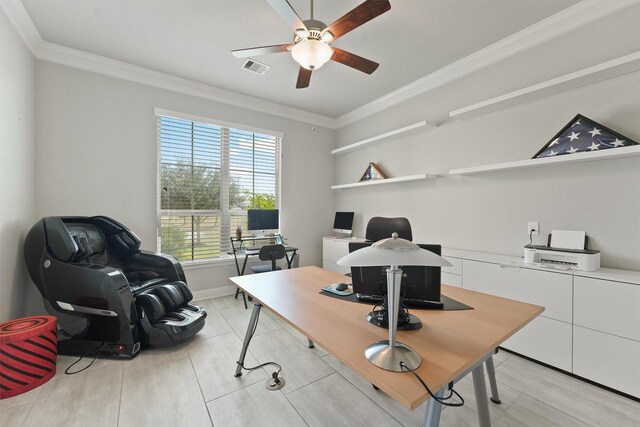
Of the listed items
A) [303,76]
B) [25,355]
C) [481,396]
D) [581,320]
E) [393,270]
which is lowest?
[25,355]

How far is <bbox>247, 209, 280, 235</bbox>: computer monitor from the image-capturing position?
389 cm

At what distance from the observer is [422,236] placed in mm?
3479

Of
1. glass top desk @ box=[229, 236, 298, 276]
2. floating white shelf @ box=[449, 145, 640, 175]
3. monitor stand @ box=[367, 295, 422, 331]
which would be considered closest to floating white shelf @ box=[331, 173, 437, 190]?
floating white shelf @ box=[449, 145, 640, 175]

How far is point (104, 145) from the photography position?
10.0 ft

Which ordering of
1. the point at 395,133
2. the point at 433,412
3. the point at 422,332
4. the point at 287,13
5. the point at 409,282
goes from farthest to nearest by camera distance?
the point at 395,133 < the point at 287,13 < the point at 409,282 < the point at 422,332 < the point at 433,412

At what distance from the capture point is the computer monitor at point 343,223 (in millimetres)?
4500

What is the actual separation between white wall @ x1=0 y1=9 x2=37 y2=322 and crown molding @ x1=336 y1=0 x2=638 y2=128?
3860 millimetres

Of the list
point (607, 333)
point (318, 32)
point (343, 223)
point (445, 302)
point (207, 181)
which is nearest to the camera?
point (445, 302)

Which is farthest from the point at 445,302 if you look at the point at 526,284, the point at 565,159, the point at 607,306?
the point at 565,159

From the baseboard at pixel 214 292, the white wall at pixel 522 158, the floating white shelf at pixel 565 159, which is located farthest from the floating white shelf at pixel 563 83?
the baseboard at pixel 214 292

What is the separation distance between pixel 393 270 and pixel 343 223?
3641mm

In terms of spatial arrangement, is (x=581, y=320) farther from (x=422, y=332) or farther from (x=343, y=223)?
(x=343, y=223)

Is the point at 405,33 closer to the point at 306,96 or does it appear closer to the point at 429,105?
the point at 429,105

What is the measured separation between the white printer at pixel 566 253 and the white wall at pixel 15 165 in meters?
4.31
